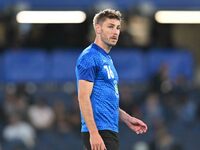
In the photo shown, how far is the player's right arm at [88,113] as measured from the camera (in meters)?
6.81

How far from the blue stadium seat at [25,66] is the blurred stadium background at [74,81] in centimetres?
2

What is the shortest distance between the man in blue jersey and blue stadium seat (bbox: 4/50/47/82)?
958 cm

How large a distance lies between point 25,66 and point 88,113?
33.3 ft

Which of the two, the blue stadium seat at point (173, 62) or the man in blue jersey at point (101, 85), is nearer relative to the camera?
the man in blue jersey at point (101, 85)

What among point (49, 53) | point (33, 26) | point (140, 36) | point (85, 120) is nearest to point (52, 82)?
point (49, 53)

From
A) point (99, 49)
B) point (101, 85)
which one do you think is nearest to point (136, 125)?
point (101, 85)

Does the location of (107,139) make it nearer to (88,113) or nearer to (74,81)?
(88,113)

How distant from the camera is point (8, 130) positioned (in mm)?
15828

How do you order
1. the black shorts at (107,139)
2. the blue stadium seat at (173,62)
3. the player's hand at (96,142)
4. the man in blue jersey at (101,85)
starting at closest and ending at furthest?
the player's hand at (96,142)
the man in blue jersey at (101,85)
the black shorts at (107,139)
the blue stadium seat at (173,62)

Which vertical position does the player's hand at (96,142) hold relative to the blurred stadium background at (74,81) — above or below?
above

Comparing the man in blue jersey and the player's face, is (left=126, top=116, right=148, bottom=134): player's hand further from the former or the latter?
the player's face

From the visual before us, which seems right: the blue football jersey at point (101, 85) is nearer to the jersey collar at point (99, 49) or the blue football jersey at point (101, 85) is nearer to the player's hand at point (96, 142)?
the jersey collar at point (99, 49)

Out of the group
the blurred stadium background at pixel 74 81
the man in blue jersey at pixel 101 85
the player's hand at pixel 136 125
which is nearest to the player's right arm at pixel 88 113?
the man in blue jersey at pixel 101 85

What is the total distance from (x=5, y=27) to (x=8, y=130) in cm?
332
